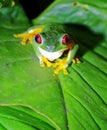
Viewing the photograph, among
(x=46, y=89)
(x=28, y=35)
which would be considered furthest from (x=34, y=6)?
(x=46, y=89)

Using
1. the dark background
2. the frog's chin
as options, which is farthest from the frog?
the dark background

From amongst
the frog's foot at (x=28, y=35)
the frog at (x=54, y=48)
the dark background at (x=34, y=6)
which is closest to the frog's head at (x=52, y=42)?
the frog at (x=54, y=48)

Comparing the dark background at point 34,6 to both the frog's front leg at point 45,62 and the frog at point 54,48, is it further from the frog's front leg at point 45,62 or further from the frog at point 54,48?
the frog's front leg at point 45,62

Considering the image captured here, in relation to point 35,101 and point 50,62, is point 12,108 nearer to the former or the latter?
point 35,101

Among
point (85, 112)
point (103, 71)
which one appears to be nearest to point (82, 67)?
point (103, 71)

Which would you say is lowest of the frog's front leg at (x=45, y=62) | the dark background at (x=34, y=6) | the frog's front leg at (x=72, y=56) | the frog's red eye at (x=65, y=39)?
the dark background at (x=34, y=6)
